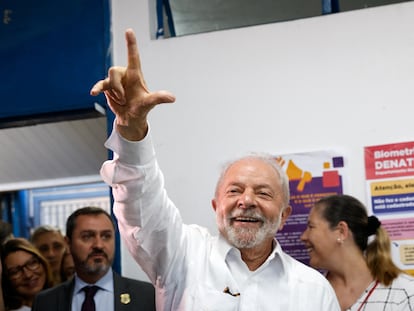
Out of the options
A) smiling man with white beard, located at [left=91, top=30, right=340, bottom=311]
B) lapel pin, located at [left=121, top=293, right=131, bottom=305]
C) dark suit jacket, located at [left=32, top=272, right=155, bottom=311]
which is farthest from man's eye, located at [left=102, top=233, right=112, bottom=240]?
smiling man with white beard, located at [left=91, top=30, right=340, bottom=311]

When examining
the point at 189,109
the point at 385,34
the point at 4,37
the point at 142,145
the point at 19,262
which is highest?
the point at 4,37

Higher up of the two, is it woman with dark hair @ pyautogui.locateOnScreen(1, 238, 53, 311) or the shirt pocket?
woman with dark hair @ pyautogui.locateOnScreen(1, 238, 53, 311)

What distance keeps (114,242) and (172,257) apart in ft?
3.62

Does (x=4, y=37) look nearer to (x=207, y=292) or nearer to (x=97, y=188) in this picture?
(x=207, y=292)

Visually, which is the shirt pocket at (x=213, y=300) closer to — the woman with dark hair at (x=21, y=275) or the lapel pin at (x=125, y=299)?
the lapel pin at (x=125, y=299)

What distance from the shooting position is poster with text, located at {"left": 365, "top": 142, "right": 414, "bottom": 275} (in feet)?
9.70

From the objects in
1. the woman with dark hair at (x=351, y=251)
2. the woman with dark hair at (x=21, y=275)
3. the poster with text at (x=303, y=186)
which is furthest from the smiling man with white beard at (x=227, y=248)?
the woman with dark hair at (x=21, y=275)

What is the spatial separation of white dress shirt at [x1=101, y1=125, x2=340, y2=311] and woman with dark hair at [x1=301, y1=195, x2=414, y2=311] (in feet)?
1.49

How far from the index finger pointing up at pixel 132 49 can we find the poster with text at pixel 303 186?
4.61 ft

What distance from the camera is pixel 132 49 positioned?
1.85 meters

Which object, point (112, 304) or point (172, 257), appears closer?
point (172, 257)

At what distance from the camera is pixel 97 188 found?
7695mm

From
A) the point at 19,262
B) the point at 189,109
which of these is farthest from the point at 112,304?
the point at 189,109

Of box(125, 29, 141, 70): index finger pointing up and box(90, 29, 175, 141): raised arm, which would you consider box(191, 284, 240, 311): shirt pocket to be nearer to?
box(90, 29, 175, 141): raised arm
